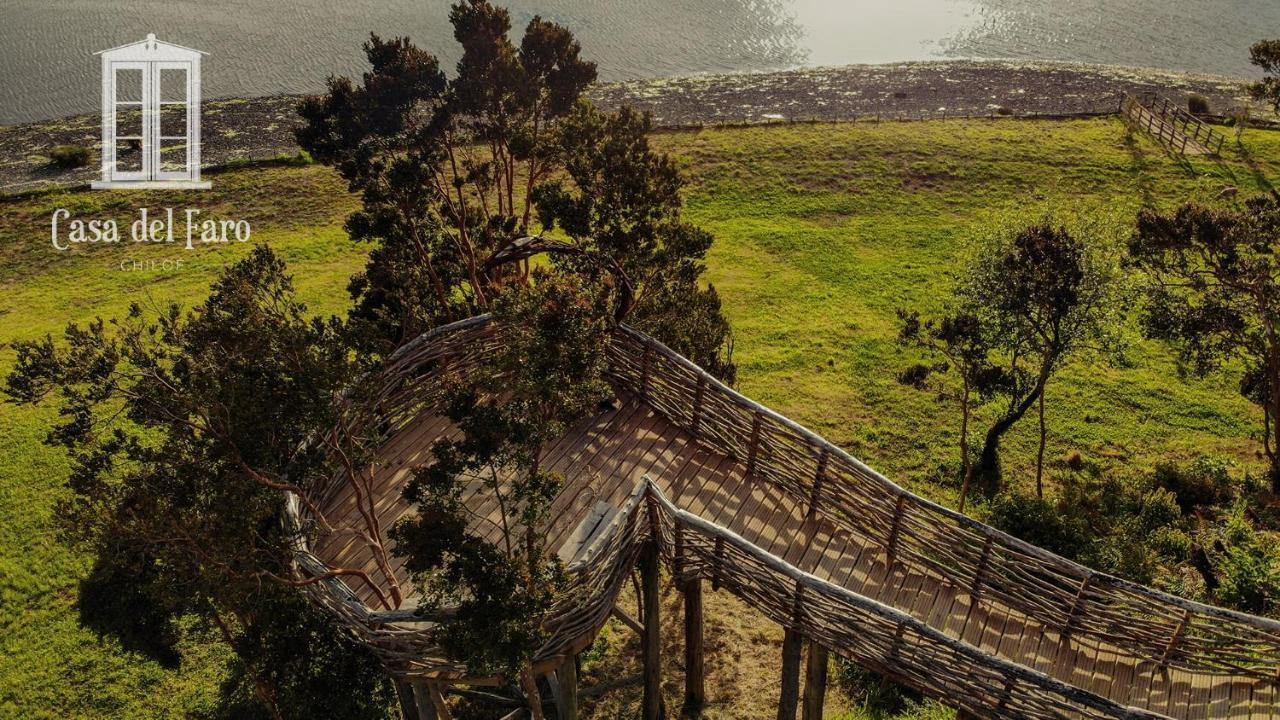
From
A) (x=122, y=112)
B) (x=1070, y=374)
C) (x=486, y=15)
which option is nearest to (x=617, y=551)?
(x=486, y=15)

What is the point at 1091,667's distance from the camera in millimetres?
12398

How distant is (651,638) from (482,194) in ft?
42.9

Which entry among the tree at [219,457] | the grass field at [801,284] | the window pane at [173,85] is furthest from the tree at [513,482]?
the window pane at [173,85]

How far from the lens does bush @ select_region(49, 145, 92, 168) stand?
157ft

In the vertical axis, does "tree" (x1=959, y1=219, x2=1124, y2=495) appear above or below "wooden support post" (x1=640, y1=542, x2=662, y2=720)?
above

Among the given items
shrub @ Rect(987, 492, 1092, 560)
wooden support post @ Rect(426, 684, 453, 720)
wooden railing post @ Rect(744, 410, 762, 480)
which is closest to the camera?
wooden support post @ Rect(426, 684, 453, 720)

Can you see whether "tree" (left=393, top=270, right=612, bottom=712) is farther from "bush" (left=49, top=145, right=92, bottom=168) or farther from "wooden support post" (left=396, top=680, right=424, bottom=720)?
"bush" (left=49, top=145, right=92, bottom=168)

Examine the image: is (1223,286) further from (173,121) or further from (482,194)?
(173,121)

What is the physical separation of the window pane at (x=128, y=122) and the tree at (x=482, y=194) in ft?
139

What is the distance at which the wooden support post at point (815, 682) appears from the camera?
13.6m

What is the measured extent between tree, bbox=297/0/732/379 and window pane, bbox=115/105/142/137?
42259 mm

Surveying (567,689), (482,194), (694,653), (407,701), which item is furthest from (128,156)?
(567,689)

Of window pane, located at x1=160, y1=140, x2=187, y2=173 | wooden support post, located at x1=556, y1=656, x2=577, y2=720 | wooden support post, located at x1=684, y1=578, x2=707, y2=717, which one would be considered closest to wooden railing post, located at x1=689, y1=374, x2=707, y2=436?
wooden support post, located at x1=684, y1=578, x2=707, y2=717

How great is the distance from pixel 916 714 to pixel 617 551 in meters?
8.10
